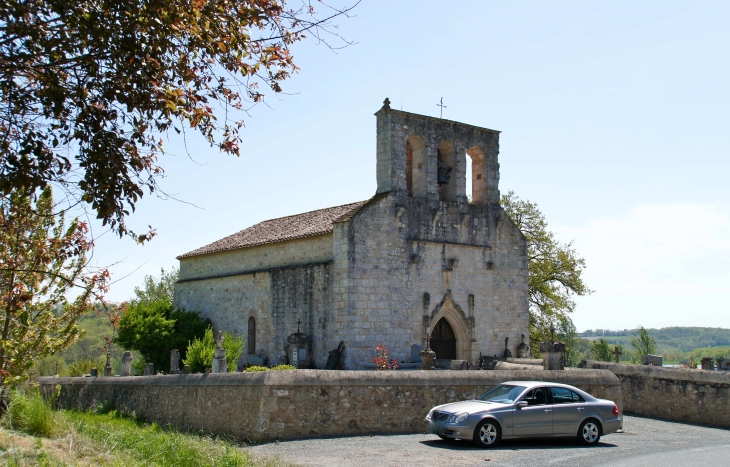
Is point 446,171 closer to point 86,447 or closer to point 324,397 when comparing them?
point 324,397

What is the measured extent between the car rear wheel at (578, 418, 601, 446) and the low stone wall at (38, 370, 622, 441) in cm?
291

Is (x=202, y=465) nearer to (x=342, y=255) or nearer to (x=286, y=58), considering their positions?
(x=286, y=58)

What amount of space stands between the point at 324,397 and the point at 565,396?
16.5 feet

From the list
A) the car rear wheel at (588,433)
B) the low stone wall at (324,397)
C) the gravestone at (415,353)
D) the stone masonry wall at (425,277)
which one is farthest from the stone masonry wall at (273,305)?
the car rear wheel at (588,433)

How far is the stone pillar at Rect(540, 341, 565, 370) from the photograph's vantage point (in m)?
20.4

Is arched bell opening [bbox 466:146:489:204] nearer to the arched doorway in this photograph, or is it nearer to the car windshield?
the arched doorway

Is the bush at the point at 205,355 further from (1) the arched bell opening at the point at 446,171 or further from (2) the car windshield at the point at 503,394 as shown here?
(2) the car windshield at the point at 503,394

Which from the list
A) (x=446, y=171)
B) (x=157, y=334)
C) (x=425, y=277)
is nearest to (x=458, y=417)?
(x=425, y=277)

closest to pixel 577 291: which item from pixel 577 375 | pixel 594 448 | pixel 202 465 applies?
pixel 577 375

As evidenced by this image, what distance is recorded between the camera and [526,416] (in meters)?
14.6

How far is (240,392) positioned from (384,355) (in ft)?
25.6

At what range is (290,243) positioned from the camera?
27750 millimetres

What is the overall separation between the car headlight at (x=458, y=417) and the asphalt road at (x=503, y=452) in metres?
0.51

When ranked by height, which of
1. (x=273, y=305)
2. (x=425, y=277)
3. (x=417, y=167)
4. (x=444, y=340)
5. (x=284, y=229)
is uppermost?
(x=417, y=167)
